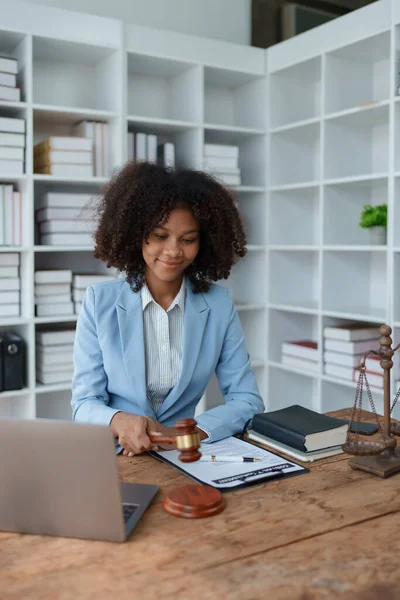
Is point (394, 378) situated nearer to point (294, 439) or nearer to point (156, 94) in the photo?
point (294, 439)

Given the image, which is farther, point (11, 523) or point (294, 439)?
point (294, 439)

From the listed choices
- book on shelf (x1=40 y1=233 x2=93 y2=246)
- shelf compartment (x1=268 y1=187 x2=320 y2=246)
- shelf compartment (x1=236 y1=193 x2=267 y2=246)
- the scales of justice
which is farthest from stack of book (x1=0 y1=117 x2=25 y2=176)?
the scales of justice

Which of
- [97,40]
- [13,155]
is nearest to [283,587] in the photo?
[13,155]

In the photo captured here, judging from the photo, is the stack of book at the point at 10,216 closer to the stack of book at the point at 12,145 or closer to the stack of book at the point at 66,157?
the stack of book at the point at 12,145

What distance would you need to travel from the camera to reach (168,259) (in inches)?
75.9

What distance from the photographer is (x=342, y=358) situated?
11.3 feet

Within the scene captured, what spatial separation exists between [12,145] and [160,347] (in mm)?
1673

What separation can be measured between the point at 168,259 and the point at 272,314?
213cm

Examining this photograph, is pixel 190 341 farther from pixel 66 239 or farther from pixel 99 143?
pixel 99 143

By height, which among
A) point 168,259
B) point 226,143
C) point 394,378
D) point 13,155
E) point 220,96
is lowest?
point 394,378

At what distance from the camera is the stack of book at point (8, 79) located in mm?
3121

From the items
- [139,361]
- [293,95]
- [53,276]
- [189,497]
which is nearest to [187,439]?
[189,497]

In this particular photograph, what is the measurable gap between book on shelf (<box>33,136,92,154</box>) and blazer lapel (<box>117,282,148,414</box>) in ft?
5.31

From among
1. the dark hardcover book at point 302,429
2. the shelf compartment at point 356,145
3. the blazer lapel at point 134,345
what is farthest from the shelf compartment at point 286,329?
the dark hardcover book at point 302,429
